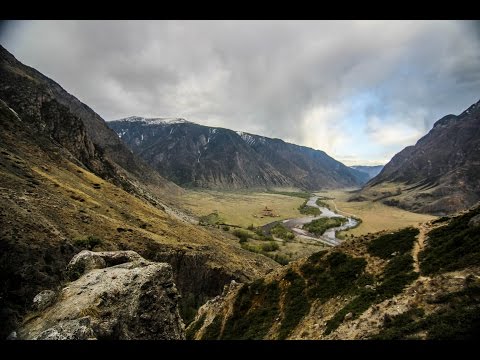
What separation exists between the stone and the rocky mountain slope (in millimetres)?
17813

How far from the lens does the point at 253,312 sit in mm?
36625

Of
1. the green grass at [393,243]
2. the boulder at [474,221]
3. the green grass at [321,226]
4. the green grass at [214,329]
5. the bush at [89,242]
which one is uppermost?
the boulder at [474,221]

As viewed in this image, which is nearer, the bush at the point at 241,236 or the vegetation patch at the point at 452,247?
the vegetation patch at the point at 452,247

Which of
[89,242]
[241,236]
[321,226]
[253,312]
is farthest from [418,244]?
[321,226]

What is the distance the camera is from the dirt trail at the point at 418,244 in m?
27.4

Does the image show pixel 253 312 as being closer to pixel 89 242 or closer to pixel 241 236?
pixel 89 242

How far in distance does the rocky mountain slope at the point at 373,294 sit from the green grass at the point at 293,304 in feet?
0.38

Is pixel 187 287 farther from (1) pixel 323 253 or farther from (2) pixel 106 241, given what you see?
(1) pixel 323 253

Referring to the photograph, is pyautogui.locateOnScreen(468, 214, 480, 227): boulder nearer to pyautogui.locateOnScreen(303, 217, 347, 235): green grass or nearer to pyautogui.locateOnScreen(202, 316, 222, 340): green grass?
pyautogui.locateOnScreen(202, 316, 222, 340): green grass

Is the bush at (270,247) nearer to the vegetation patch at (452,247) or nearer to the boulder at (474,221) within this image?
the vegetation patch at (452,247)

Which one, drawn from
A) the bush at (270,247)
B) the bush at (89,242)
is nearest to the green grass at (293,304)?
the bush at (89,242)

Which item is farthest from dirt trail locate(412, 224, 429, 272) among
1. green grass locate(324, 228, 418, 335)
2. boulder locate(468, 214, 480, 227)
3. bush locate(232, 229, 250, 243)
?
bush locate(232, 229, 250, 243)

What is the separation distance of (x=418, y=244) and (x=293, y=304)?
13.7 m
